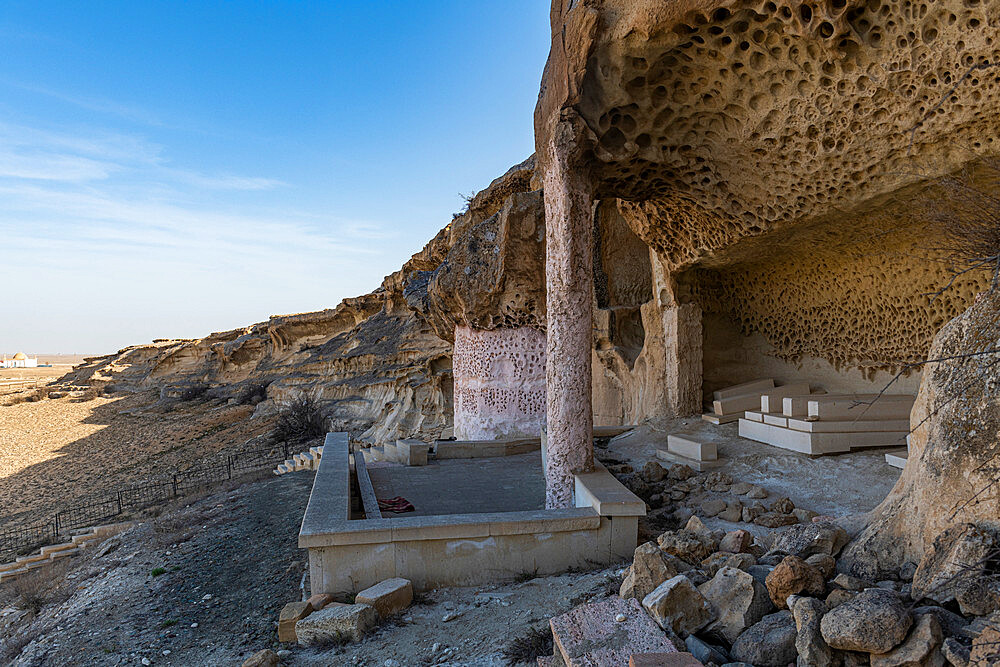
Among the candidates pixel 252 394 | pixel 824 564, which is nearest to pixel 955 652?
pixel 824 564

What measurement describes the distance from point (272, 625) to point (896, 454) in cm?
597

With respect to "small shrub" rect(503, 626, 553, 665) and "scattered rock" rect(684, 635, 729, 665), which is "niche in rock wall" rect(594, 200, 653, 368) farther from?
"scattered rock" rect(684, 635, 729, 665)

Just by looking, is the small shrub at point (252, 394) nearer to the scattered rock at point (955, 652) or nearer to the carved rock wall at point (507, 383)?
the carved rock wall at point (507, 383)

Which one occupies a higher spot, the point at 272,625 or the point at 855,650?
the point at 855,650

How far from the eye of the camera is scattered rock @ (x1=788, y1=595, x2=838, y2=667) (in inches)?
84.0

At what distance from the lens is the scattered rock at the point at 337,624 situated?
3.74m

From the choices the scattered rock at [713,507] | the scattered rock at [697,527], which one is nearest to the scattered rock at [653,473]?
the scattered rock at [713,507]

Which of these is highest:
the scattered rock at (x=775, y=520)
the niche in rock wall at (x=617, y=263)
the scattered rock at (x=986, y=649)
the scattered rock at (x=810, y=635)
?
the niche in rock wall at (x=617, y=263)

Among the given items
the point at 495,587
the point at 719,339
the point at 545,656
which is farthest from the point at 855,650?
the point at 719,339

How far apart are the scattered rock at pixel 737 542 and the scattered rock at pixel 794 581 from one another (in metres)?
0.89

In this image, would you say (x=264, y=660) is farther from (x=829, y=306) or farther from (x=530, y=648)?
(x=829, y=306)

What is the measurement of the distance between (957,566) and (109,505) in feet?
56.3

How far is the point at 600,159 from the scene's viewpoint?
6.41 m

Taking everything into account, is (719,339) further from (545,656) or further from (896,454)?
(545,656)
